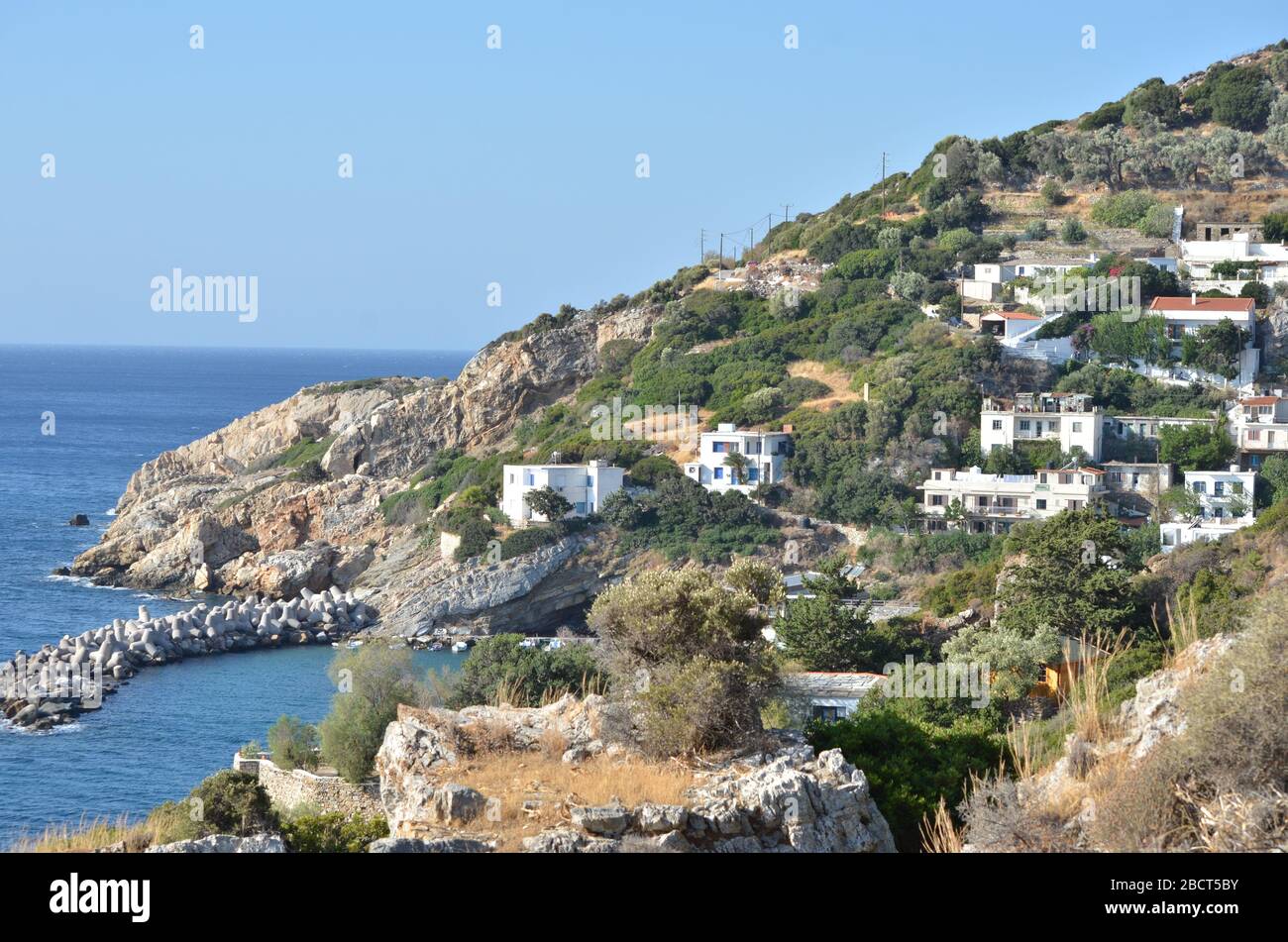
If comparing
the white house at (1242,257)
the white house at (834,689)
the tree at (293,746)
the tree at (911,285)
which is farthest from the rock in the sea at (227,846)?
the white house at (1242,257)

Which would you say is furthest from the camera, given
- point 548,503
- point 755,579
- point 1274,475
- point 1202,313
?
point 1202,313

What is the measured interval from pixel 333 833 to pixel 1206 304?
43.5 m

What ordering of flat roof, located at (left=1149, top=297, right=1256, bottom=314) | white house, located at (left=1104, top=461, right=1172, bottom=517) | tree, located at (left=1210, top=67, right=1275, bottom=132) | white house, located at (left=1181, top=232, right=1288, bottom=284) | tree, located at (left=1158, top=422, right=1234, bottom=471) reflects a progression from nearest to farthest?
white house, located at (left=1104, top=461, right=1172, bottom=517) → tree, located at (left=1158, top=422, right=1234, bottom=471) → flat roof, located at (left=1149, top=297, right=1256, bottom=314) → white house, located at (left=1181, top=232, right=1288, bottom=284) → tree, located at (left=1210, top=67, right=1275, bottom=132)

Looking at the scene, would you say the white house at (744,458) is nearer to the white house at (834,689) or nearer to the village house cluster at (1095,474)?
the village house cluster at (1095,474)

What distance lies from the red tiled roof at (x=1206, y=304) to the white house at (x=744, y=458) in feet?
45.8

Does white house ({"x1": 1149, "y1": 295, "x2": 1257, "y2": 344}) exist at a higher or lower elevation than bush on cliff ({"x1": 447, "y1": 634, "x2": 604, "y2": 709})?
higher

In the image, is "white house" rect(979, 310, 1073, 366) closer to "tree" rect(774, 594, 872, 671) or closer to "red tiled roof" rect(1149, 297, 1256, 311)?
"red tiled roof" rect(1149, 297, 1256, 311)

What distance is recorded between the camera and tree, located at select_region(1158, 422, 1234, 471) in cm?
4309

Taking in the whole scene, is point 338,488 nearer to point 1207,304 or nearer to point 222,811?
point 1207,304

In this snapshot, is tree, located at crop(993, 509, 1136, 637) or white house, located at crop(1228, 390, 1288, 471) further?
white house, located at crop(1228, 390, 1288, 471)

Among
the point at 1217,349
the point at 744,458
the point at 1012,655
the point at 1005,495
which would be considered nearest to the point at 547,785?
the point at 1012,655

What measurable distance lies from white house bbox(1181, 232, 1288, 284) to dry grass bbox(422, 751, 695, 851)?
4791 centimetres

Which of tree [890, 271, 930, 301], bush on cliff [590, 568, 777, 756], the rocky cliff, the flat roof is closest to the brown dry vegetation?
bush on cliff [590, 568, 777, 756]

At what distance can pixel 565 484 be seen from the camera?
46875mm
